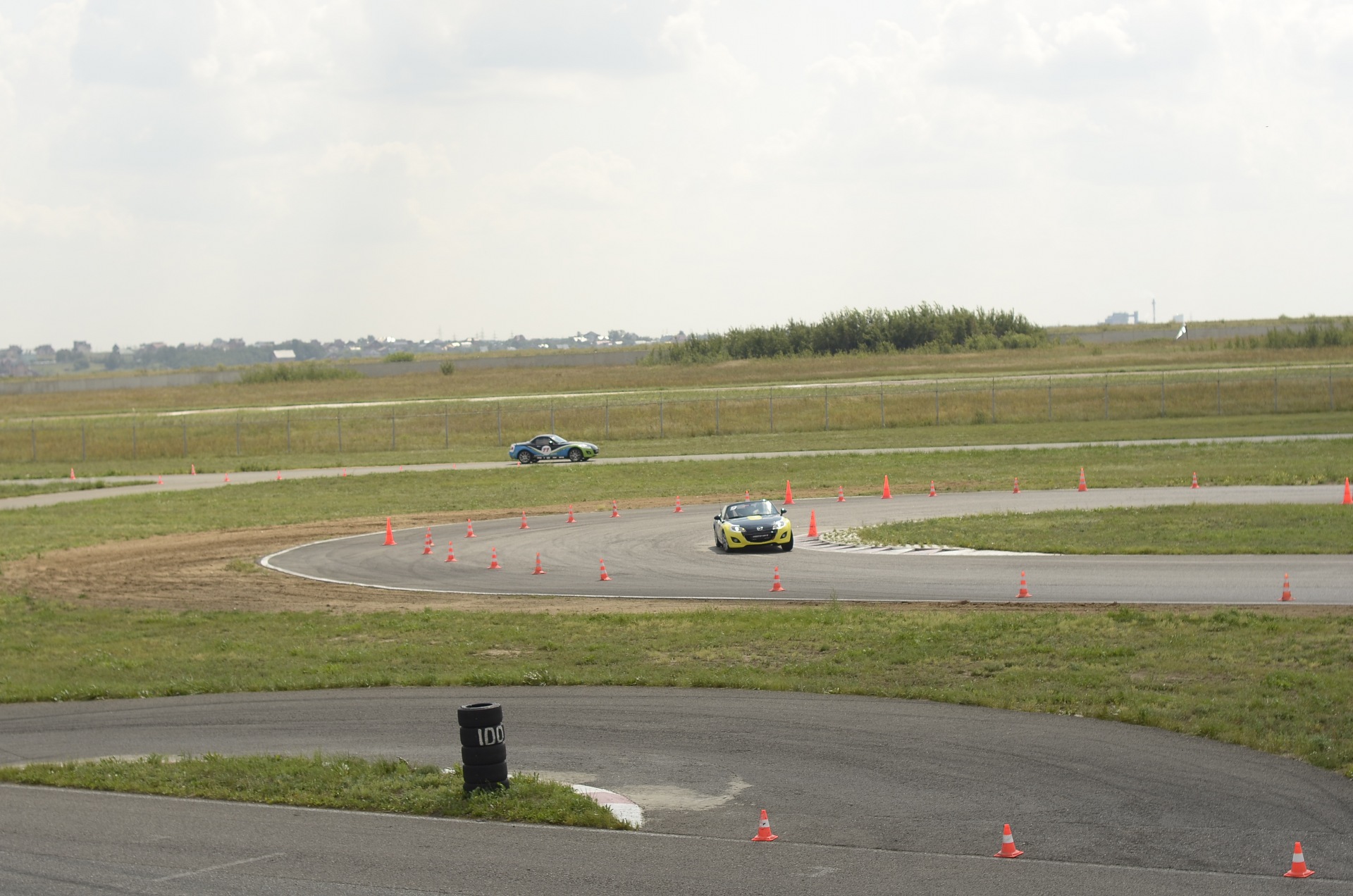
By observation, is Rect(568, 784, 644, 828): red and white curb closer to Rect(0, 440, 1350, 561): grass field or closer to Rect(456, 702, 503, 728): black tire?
Rect(456, 702, 503, 728): black tire

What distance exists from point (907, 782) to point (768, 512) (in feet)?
54.3

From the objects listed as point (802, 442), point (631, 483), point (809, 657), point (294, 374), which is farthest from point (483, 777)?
point (294, 374)

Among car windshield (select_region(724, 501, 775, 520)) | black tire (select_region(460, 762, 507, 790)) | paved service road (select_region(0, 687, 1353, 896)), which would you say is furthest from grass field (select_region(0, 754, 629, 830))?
car windshield (select_region(724, 501, 775, 520))

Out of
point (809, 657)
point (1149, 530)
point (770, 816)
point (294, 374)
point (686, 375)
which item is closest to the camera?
point (770, 816)

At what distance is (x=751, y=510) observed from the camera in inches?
1097

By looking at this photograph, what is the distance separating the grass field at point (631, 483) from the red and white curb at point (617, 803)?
25014 mm

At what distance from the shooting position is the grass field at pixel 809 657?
13.5 m

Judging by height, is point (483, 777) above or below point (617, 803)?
above

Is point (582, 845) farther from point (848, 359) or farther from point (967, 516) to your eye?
point (848, 359)

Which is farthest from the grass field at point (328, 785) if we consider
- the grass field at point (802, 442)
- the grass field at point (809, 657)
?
the grass field at point (802, 442)

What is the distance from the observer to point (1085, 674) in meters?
14.8

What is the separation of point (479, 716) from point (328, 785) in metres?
2.01

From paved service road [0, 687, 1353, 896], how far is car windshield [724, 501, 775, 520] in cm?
1327

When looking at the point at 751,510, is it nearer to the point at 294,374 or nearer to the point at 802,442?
the point at 802,442
